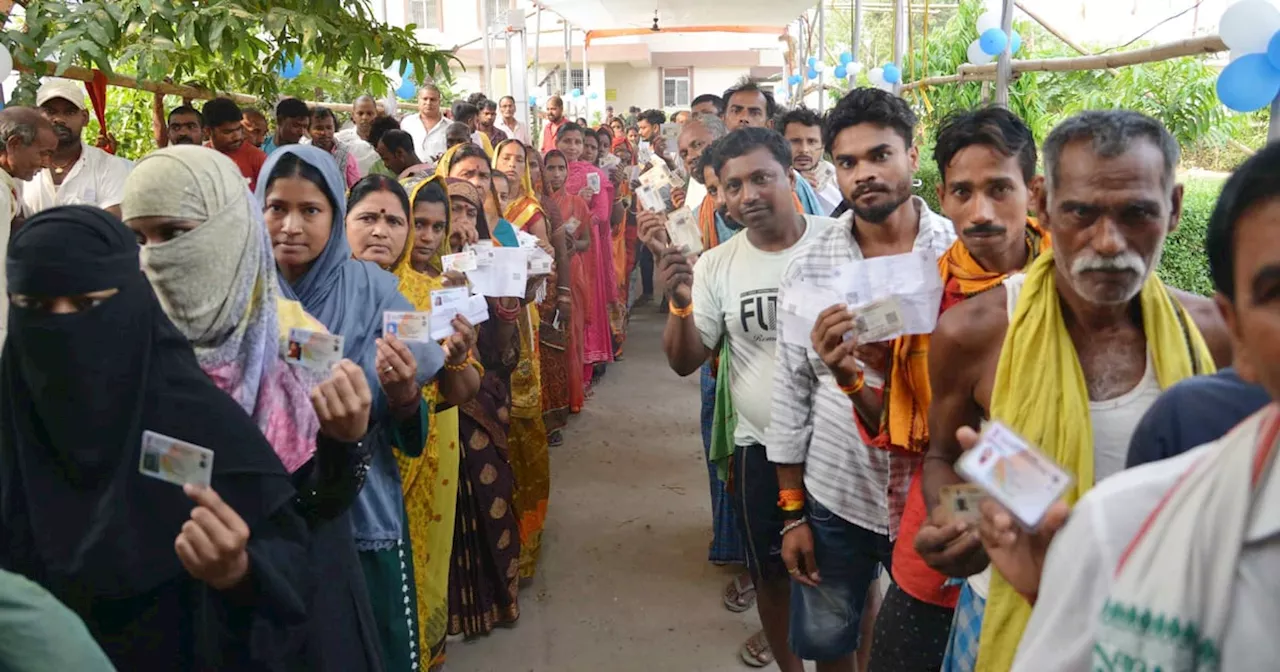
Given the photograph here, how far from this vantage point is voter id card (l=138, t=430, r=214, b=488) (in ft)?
4.55

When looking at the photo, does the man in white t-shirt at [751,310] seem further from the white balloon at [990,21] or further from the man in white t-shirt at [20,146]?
the man in white t-shirt at [20,146]

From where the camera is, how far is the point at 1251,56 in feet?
8.21

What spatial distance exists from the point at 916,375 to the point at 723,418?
1192 millimetres

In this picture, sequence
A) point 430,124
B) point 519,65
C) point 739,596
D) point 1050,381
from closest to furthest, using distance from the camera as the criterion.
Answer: point 1050,381 → point 739,596 → point 430,124 → point 519,65

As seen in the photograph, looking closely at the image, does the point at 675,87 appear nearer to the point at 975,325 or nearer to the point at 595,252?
the point at 595,252

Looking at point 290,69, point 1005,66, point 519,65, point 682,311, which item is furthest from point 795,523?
point 519,65

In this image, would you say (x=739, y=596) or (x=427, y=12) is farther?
(x=427, y=12)

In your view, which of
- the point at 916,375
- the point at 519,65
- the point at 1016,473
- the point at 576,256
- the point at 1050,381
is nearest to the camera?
the point at 1016,473

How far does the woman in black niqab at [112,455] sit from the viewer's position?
1.45m

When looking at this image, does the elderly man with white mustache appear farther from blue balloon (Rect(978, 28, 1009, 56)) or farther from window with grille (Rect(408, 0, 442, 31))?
window with grille (Rect(408, 0, 442, 31))

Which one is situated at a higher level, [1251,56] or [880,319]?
[1251,56]

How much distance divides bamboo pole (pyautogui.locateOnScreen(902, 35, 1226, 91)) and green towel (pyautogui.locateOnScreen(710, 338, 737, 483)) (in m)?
1.82

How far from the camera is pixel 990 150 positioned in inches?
86.4

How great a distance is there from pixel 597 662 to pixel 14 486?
2514 mm
